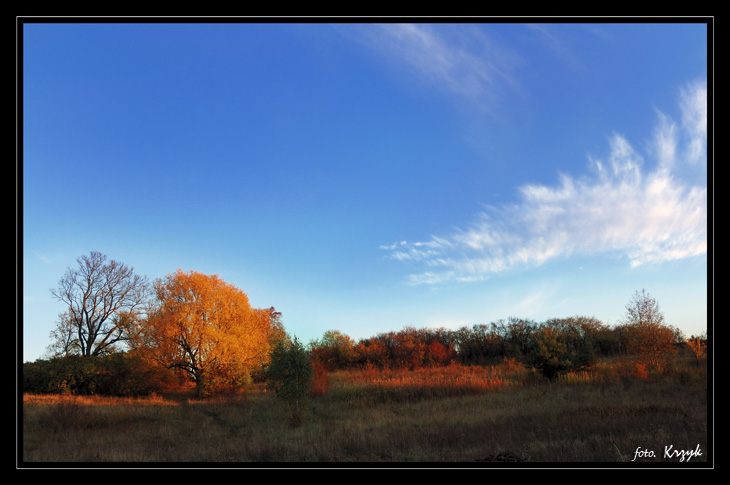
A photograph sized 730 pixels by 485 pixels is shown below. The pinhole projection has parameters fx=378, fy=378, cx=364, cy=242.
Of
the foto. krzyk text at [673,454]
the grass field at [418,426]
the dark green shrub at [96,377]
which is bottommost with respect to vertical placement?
the dark green shrub at [96,377]

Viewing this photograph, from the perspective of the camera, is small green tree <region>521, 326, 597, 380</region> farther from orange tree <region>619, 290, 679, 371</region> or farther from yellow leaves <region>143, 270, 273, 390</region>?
yellow leaves <region>143, 270, 273, 390</region>

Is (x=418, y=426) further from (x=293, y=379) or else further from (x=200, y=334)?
(x=200, y=334)

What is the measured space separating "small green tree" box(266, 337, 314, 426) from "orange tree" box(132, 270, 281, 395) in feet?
37.5

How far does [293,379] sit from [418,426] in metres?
6.60

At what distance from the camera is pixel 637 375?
23.8m

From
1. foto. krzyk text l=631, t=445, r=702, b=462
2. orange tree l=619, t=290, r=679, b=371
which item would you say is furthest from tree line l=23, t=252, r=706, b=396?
foto. krzyk text l=631, t=445, r=702, b=462

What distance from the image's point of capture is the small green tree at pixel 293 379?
745 inches

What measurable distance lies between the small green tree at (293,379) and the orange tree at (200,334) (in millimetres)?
11415

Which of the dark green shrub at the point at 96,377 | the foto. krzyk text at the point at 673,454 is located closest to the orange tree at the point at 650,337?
the foto. krzyk text at the point at 673,454

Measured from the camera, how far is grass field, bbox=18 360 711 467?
466 inches

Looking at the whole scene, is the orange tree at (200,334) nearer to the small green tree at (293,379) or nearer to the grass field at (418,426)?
the grass field at (418,426)

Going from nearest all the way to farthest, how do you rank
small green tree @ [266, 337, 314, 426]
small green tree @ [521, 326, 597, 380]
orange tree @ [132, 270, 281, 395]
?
small green tree @ [266, 337, 314, 426] → small green tree @ [521, 326, 597, 380] → orange tree @ [132, 270, 281, 395]

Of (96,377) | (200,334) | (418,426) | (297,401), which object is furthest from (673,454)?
(96,377)

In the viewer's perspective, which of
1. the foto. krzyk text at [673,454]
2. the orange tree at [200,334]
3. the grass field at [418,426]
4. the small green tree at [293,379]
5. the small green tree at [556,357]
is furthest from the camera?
the orange tree at [200,334]
